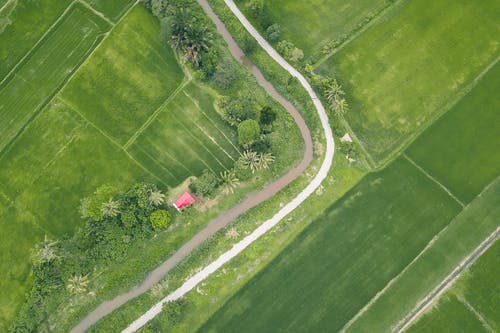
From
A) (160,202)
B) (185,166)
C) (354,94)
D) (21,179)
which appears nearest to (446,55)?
(354,94)

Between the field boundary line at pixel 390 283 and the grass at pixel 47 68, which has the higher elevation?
the grass at pixel 47 68

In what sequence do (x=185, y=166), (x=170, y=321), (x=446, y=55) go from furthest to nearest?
(x=446, y=55) → (x=185, y=166) → (x=170, y=321)

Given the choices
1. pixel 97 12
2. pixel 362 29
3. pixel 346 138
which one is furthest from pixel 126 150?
pixel 362 29

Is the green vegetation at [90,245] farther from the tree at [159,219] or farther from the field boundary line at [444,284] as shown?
the field boundary line at [444,284]

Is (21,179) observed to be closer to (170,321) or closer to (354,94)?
(170,321)

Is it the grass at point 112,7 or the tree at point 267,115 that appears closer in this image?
the tree at point 267,115

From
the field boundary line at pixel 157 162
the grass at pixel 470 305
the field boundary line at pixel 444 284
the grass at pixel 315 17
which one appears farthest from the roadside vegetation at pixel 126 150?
the grass at pixel 470 305
